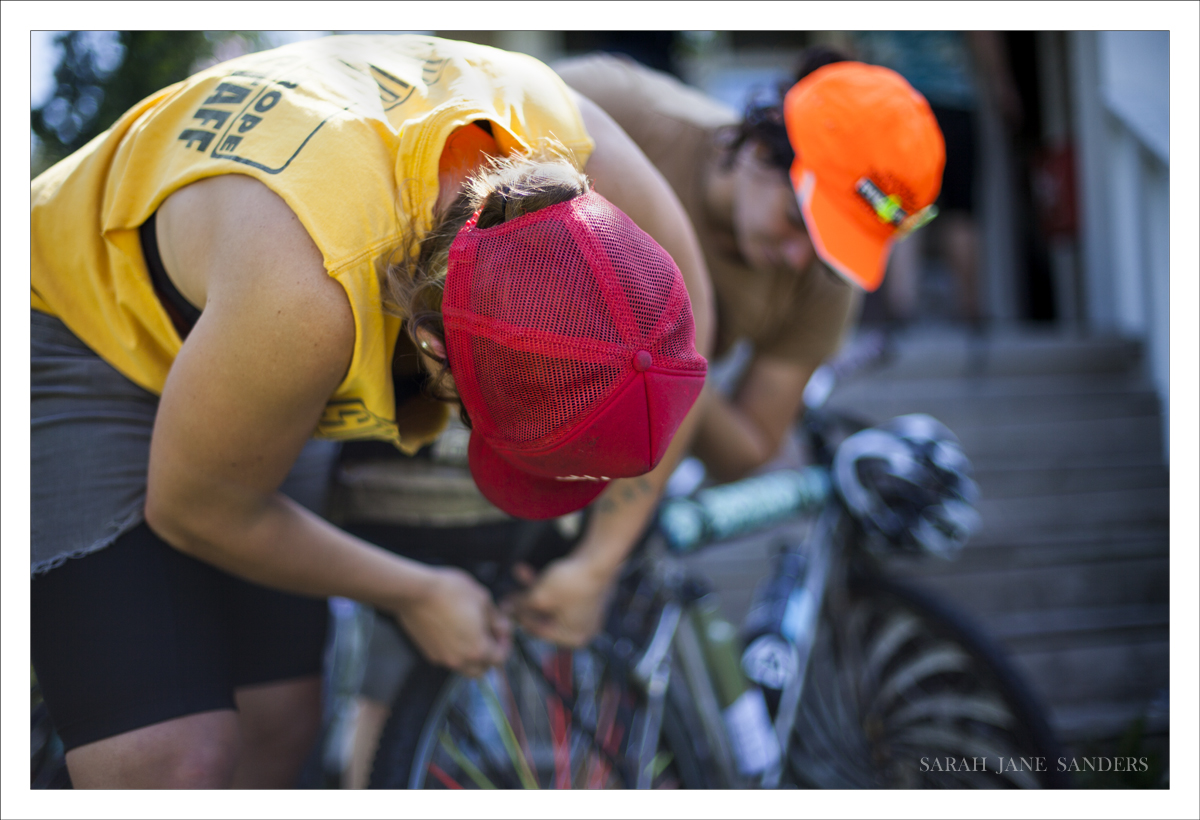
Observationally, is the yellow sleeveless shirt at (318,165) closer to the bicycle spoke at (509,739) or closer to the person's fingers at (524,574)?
the person's fingers at (524,574)

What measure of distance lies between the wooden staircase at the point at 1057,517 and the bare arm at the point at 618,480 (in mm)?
1129

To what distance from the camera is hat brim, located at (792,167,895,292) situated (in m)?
1.42

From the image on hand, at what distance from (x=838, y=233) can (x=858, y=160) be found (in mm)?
126

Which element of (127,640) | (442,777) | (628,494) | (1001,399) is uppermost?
(127,640)

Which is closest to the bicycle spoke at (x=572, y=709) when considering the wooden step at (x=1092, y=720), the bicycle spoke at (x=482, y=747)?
the bicycle spoke at (x=482, y=747)

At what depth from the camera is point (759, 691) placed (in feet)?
5.63

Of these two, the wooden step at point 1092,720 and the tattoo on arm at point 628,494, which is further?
the wooden step at point 1092,720

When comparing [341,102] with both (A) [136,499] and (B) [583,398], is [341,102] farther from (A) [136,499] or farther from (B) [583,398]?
(A) [136,499]

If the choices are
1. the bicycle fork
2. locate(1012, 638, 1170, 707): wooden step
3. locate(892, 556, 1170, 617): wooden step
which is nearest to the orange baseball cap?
Result: the bicycle fork

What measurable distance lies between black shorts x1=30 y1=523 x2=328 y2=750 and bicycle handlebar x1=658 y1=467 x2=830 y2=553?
35.2 inches

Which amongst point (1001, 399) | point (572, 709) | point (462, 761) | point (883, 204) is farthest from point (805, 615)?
point (1001, 399)

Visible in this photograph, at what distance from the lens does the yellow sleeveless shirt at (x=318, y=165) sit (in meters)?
0.86

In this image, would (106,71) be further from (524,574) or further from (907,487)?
(907,487)

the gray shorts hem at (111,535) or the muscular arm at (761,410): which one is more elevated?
the gray shorts hem at (111,535)
